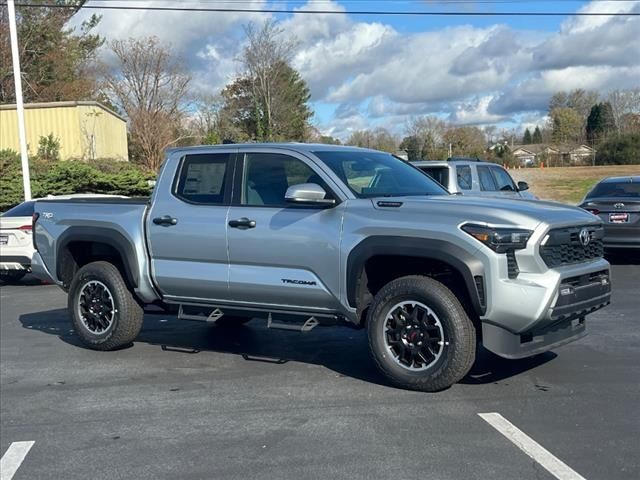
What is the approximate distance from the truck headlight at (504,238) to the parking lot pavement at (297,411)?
45.3 inches

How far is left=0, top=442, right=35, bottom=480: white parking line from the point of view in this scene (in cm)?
441

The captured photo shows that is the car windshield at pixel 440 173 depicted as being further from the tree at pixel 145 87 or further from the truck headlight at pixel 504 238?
the tree at pixel 145 87

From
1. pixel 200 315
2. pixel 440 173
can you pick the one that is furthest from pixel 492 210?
pixel 440 173

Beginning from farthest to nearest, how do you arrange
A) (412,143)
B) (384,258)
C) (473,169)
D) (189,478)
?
1. (412,143)
2. (473,169)
3. (384,258)
4. (189,478)

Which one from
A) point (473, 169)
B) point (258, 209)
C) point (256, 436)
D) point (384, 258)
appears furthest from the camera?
point (473, 169)

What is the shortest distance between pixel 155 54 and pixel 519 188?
3873cm

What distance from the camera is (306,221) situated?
613 cm

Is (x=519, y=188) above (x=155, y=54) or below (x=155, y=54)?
below

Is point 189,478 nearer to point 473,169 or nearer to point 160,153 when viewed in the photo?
point 473,169

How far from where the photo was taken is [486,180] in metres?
13.8

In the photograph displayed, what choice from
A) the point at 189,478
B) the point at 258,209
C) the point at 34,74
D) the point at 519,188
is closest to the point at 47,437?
the point at 189,478

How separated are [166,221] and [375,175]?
1980 mm

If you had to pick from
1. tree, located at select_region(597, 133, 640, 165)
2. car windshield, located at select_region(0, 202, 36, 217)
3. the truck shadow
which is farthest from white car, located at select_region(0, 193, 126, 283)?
tree, located at select_region(597, 133, 640, 165)

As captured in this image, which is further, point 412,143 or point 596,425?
point 412,143
